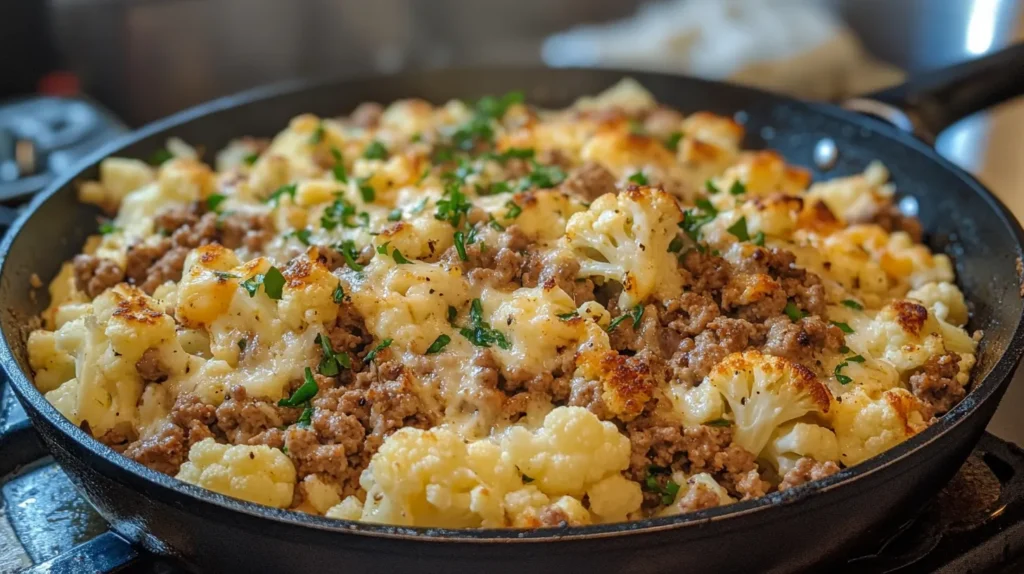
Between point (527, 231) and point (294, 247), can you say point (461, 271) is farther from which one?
point (294, 247)

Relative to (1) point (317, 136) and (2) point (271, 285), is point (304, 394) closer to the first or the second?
(2) point (271, 285)

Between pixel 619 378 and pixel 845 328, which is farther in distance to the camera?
pixel 845 328

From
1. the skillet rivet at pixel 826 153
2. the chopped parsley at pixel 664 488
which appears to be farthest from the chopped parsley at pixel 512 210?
the skillet rivet at pixel 826 153

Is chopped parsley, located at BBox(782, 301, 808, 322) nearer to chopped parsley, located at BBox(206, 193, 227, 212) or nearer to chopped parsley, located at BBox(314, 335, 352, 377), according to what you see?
chopped parsley, located at BBox(314, 335, 352, 377)

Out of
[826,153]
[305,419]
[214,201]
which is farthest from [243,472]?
[826,153]

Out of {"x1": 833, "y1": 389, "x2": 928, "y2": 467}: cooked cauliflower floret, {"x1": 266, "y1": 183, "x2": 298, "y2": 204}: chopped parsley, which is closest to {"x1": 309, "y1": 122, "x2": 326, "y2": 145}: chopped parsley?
{"x1": 266, "y1": 183, "x2": 298, "y2": 204}: chopped parsley

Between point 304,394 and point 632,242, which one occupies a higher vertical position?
point 632,242
